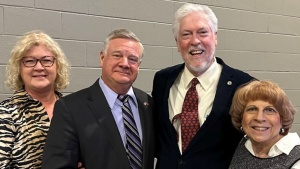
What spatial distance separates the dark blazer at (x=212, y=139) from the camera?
1887mm

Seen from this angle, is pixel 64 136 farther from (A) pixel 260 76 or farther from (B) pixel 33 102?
(A) pixel 260 76

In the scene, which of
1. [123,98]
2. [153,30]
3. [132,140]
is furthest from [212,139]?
[153,30]

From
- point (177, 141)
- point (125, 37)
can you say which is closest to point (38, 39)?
point (125, 37)

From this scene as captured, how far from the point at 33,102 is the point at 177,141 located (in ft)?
2.69

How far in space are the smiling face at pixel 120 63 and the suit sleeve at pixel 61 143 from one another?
0.28 m

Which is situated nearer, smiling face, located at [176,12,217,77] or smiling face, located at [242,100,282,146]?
smiling face, located at [242,100,282,146]

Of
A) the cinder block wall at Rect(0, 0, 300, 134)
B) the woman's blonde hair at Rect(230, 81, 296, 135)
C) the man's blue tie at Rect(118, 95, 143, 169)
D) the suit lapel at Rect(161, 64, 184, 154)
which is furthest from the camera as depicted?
the cinder block wall at Rect(0, 0, 300, 134)

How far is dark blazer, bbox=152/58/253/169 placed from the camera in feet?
6.19

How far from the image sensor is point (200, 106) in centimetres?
197

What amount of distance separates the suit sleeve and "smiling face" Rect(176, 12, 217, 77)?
28.2 inches

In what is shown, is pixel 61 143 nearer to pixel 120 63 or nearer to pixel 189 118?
pixel 120 63

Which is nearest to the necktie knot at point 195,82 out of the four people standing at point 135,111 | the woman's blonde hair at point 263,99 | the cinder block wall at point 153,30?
the four people standing at point 135,111

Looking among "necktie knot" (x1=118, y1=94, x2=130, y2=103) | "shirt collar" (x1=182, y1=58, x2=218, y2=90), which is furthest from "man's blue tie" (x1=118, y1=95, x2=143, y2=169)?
"shirt collar" (x1=182, y1=58, x2=218, y2=90)

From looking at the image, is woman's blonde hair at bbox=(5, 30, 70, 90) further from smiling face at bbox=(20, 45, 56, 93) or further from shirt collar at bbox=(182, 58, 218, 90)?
shirt collar at bbox=(182, 58, 218, 90)
